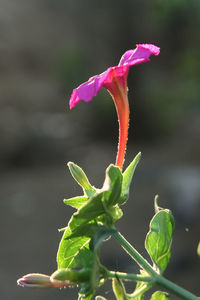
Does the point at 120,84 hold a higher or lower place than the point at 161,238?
higher

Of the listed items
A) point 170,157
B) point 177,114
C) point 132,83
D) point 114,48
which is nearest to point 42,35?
point 114,48

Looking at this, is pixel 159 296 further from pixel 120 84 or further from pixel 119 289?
pixel 120 84

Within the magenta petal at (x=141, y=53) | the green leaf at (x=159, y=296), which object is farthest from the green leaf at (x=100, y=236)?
the magenta petal at (x=141, y=53)

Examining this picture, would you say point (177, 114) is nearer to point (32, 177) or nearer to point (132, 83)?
point (132, 83)

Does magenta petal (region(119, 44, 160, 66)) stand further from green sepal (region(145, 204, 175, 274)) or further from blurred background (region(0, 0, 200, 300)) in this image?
blurred background (region(0, 0, 200, 300))

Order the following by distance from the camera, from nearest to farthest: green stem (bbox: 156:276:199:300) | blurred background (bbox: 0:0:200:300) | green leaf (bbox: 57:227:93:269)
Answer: green stem (bbox: 156:276:199:300) < green leaf (bbox: 57:227:93:269) < blurred background (bbox: 0:0:200:300)

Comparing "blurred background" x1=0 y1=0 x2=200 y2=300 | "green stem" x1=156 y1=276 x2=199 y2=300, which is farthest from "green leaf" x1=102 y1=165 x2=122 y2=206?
"blurred background" x1=0 y1=0 x2=200 y2=300

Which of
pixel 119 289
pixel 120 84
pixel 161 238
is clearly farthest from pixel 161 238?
pixel 120 84
